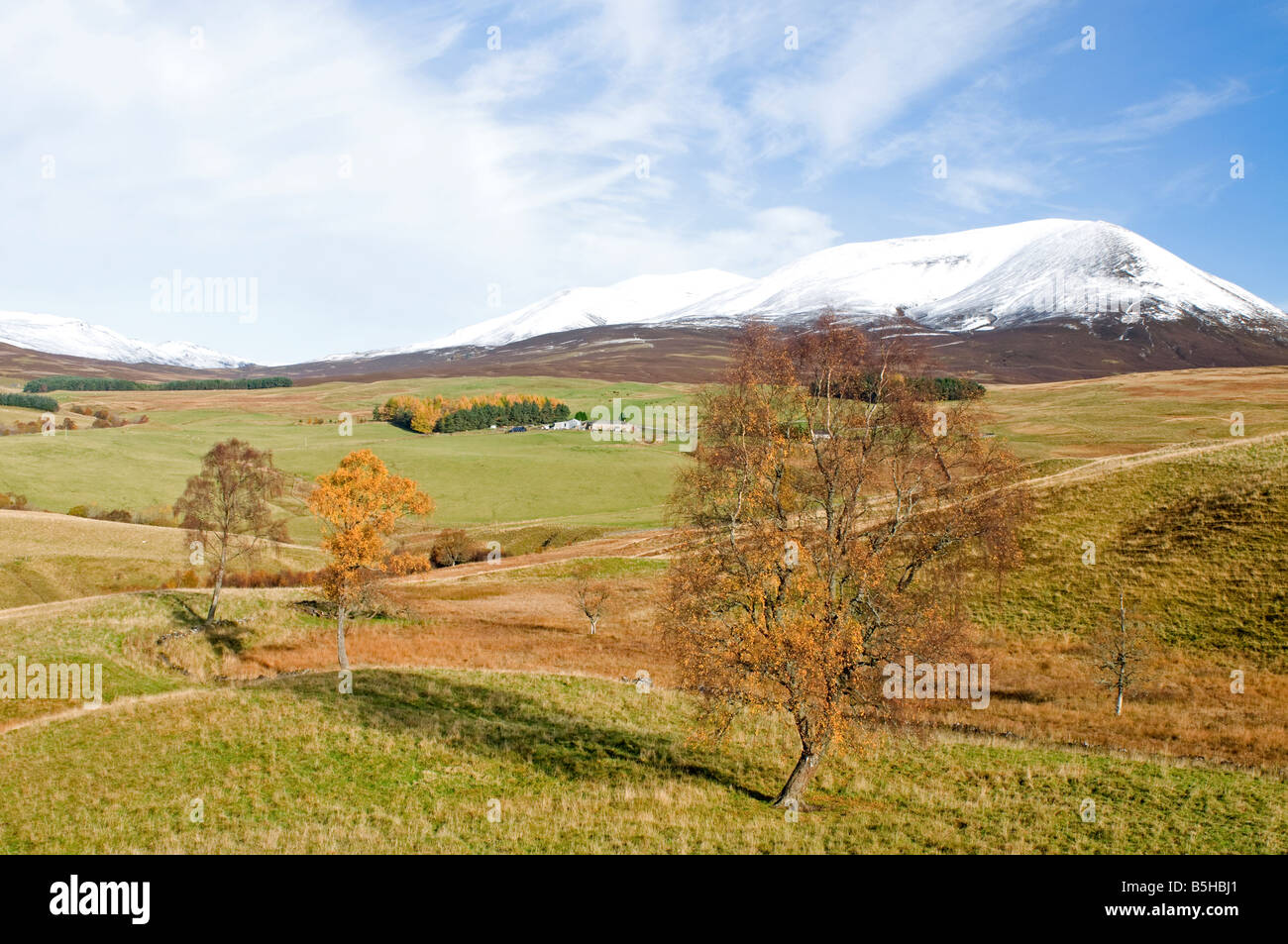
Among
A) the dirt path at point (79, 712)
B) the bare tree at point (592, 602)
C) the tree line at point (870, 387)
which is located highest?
the tree line at point (870, 387)

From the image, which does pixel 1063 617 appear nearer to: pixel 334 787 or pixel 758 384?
pixel 758 384

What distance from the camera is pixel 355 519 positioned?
39719 mm

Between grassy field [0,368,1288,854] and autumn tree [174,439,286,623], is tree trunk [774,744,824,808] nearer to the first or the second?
grassy field [0,368,1288,854]

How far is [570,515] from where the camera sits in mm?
114500

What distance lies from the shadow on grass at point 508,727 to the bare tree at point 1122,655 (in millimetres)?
19969

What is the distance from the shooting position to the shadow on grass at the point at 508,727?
1010 inches

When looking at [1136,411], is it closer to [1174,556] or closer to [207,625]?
[1174,556]

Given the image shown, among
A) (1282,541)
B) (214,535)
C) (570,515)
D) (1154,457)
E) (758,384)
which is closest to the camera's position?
(758,384)

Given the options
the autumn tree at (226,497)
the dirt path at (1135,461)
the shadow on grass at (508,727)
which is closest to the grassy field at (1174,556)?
the dirt path at (1135,461)

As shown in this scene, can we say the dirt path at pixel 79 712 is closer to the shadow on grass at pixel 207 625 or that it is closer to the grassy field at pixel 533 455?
the shadow on grass at pixel 207 625

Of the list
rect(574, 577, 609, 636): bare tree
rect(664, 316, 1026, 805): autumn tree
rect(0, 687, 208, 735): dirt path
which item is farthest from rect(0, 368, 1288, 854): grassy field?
rect(664, 316, 1026, 805): autumn tree
